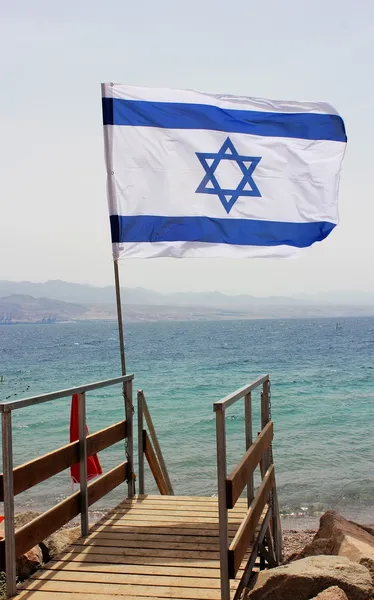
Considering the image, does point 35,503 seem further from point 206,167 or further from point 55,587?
point 55,587

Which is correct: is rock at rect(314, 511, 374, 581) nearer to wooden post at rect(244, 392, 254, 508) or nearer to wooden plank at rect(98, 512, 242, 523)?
wooden plank at rect(98, 512, 242, 523)

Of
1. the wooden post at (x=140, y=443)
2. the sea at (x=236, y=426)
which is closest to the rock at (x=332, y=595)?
the wooden post at (x=140, y=443)

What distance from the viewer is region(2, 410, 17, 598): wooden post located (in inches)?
187

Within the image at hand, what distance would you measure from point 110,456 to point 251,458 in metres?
12.2

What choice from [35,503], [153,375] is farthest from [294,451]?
[153,375]

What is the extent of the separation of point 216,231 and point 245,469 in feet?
13.3

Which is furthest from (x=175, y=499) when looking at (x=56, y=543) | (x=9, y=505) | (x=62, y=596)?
(x=9, y=505)

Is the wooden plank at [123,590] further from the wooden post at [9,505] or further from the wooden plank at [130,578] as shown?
the wooden post at [9,505]

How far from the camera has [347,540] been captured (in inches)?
273

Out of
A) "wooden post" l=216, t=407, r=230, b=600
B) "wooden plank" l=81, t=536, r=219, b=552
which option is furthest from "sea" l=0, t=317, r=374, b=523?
"wooden post" l=216, t=407, r=230, b=600

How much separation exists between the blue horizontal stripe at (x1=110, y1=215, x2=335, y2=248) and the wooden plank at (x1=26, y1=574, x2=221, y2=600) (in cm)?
394

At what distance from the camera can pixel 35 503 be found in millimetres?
13023

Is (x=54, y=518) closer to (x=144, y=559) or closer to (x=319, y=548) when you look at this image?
(x=144, y=559)

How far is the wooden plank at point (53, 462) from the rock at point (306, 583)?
5.73 feet
